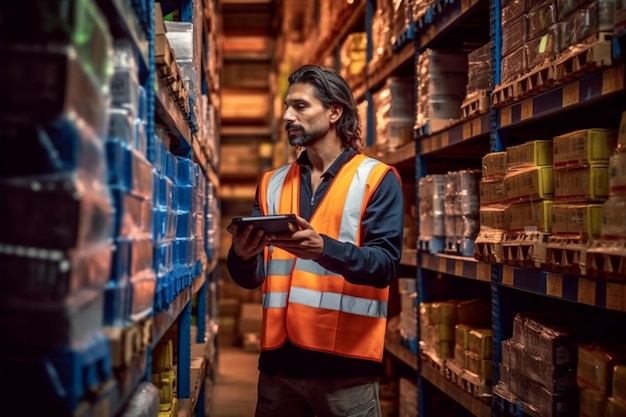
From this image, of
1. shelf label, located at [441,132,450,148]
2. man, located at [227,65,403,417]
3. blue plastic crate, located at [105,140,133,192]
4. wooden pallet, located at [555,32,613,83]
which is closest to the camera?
blue plastic crate, located at [105,140,133,192]

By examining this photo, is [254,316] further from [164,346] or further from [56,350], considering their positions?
[56,350]

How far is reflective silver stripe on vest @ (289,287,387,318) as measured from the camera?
3135mm

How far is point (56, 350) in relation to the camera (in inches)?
54.0

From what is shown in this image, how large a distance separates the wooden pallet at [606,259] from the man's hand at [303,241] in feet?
3.33

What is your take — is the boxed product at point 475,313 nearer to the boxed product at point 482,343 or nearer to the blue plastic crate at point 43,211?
the boxed product at point 482,343

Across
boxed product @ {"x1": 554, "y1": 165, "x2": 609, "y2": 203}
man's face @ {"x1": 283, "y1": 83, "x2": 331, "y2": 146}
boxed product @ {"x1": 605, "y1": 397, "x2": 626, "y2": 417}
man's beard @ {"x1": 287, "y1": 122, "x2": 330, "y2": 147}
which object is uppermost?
man's face @ {"x1": 283, "y1": 83, "x2": 331, "y2": 146}

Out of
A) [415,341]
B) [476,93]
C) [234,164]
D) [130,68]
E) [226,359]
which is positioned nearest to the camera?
[130,68]

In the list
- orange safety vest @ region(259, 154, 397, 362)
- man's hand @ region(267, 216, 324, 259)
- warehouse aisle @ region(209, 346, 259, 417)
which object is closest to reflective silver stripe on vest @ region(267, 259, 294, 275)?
orange safety vest @ region(259, 154, 397, 362)

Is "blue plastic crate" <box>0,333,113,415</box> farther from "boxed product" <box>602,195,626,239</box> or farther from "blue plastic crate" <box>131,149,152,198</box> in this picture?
"boxed product" <box>602,195,626,239</box>

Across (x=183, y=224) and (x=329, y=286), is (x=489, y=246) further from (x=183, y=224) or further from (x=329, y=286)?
(x=183, y=224)

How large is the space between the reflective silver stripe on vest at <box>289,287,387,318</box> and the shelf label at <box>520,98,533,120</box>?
1.14 meters

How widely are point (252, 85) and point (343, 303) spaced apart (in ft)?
30.3

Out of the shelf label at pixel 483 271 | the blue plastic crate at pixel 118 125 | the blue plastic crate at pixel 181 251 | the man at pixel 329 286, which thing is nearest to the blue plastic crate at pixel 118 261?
the blue plastic crate at pixel 118 125

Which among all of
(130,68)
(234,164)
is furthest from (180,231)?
(234,164)
